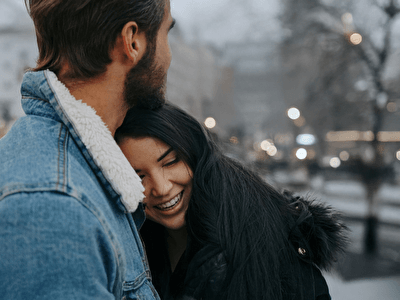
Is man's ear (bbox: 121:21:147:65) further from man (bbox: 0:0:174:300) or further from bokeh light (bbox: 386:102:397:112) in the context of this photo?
bokeh light (bbox: 386:102:397:112)

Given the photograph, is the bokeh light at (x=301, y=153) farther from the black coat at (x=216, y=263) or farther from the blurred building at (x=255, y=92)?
the black coat at (x=216, y=263)

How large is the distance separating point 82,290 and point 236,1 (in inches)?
701

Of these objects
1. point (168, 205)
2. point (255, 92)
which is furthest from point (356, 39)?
point (255, 92)

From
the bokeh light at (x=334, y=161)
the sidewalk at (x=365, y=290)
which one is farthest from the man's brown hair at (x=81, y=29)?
the bokeh light at (x=334, y=161)

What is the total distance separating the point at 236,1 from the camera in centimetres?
1680

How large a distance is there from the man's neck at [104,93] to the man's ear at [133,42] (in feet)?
0.30

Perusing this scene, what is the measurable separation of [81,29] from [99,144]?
44 cm

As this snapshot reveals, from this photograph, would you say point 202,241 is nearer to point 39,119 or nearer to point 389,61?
point 39,119

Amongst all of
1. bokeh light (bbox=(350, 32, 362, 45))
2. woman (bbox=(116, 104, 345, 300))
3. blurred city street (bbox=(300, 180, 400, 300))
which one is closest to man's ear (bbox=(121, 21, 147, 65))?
woman (bbox=(116, 104, 345, 300))

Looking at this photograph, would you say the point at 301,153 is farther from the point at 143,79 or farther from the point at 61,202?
the point at 61,202

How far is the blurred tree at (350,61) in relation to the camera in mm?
8180

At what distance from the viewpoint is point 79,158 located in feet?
3.78

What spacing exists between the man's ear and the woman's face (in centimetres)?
79

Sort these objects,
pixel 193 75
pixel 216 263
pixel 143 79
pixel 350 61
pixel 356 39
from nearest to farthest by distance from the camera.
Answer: pixel 143 79 → pixel 216 263 → pixel 356 39 → pixel 350 61 → pixel 193 75
